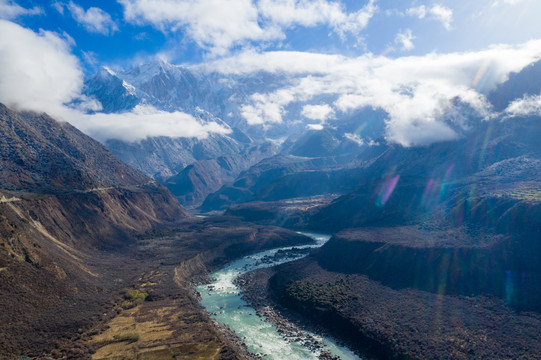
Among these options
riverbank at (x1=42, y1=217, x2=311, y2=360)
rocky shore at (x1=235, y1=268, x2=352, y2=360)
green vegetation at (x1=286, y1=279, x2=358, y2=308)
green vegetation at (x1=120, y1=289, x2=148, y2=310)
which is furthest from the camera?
green vegetation at (x1=286, y1=279, x2=358, y2=308)

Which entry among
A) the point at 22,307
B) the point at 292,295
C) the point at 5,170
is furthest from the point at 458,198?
the point at 5,170

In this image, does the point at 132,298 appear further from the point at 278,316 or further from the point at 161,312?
the point at 278,316

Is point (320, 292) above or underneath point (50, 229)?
underneath

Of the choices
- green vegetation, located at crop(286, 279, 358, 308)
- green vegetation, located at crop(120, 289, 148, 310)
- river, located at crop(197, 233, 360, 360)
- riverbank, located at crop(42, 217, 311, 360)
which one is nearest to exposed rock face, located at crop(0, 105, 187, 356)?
riverbank, located at crop(42, 217, 311, 360)

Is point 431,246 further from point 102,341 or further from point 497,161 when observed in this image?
point 497,161

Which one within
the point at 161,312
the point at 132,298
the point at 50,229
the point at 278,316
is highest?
the point at 50,229

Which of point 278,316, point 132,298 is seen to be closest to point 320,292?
point 278,316

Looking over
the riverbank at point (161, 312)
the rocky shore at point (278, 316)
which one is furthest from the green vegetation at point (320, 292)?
the riverbank at point (161, 312)

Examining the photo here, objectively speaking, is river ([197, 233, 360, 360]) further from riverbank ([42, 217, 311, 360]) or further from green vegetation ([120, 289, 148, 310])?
green vegetation ([120, 289, 148, 310])

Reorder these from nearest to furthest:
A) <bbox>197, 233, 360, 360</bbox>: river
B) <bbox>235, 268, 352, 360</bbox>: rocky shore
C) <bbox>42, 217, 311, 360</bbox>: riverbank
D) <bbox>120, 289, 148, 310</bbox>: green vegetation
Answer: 1. <bbox>42, 217, 311, 360</bbox>: riverbank
2. <bbox>197, 233, 360, 360</bbox>: river
3. <bbox>235, 268, 352, 360</bbox>: rocky shore
4. <bbox>120, 289, 148, 310</bbox>: green vegetation
